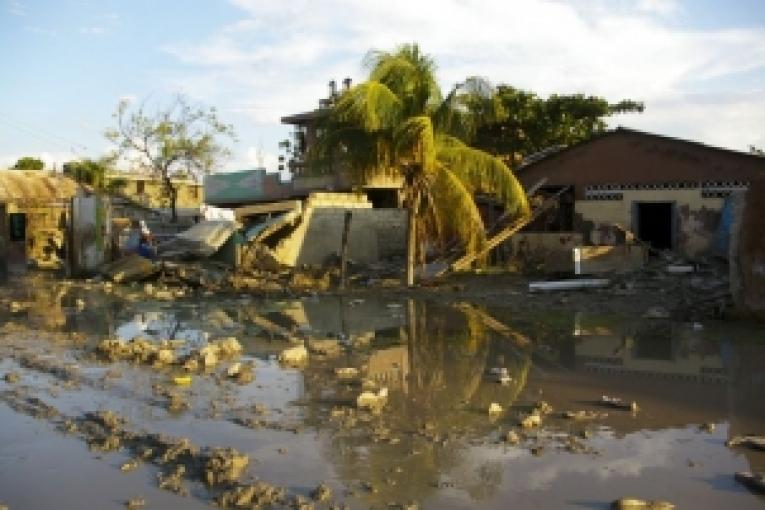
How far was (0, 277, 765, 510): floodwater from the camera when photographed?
4676mm

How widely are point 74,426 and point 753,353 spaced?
790 cm

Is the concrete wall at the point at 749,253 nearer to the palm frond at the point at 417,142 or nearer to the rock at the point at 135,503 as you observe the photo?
the palm frond at the point at 417,142

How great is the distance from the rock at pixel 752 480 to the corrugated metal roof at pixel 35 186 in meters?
26.7

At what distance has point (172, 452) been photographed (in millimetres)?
5262

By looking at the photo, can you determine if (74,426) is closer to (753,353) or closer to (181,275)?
(753,353)

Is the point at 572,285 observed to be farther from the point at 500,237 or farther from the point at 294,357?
the point at 294,357

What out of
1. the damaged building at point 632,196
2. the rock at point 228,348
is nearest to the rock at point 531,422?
the rock at point 228,348

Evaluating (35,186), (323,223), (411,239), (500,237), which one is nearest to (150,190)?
(35,186)

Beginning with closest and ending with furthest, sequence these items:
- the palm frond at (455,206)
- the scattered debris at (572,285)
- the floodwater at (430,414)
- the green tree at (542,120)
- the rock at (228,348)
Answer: the floodwater at (430,414), the rock at (228,348), the scattered debris at (572,285), the palm frond at (455,206), the green tree at (542,120)

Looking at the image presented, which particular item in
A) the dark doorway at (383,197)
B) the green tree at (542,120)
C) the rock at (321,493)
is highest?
the green tree at (542,120)

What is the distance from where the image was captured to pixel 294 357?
27.9ft

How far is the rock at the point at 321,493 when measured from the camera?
4445 mm

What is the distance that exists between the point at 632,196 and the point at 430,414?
15.1 metres

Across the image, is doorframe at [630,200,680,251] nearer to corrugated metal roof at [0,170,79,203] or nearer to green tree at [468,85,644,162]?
green tree at [468,85,644,162]
